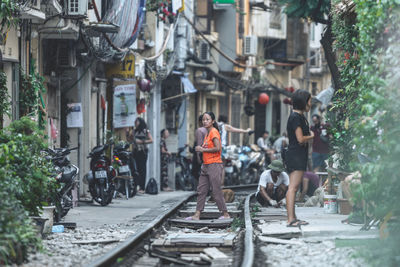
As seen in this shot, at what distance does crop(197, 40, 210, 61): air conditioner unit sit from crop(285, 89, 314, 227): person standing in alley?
23.9 m

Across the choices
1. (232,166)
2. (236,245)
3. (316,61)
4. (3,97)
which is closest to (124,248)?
(236,245)

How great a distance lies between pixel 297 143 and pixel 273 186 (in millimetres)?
4785

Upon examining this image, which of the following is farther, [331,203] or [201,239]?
[331,203]

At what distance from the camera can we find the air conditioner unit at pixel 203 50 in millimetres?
36000

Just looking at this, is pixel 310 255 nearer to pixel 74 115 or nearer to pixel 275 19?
pixel 74 115

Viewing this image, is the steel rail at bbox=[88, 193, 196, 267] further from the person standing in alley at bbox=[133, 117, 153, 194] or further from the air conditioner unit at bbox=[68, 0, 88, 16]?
the person standing in alley at bbox=[133, 117, 153, 194]

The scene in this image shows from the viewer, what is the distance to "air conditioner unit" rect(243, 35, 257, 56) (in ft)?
132

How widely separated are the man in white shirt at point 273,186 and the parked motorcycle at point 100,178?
9.94 feet

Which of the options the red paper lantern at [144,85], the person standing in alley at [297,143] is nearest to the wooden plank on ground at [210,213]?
the person standing in alley at [297,143]

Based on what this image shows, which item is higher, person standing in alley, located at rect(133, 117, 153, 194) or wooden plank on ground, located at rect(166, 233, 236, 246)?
person standing in alley, located at rect(133, 117, 153, 194)

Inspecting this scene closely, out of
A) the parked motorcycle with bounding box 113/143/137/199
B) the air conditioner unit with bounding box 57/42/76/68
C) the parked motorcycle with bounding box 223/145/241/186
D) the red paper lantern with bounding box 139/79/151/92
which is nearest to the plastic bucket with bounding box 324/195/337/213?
the parked motorcycle with bounding box 113/143/137/199

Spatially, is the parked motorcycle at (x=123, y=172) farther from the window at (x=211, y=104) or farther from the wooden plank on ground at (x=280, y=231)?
the window at (x=211, y=104)

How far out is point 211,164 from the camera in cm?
1460

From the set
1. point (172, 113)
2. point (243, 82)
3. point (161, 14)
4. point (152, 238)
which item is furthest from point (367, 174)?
point (243, 82)
